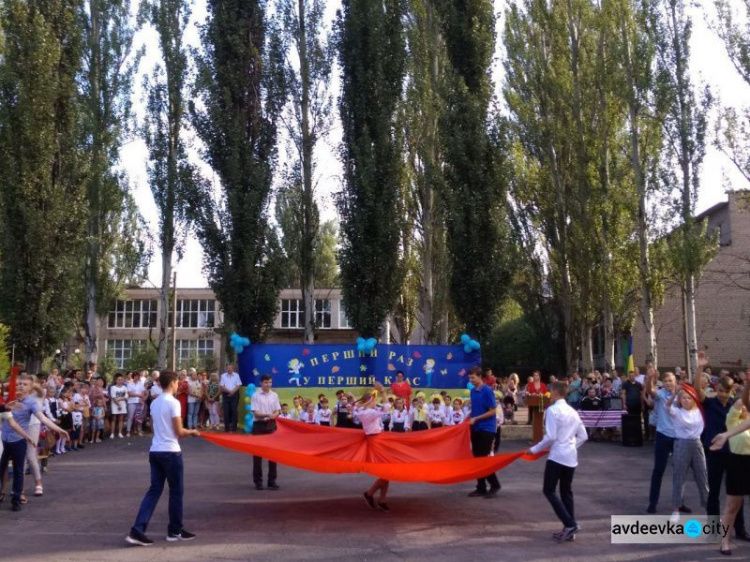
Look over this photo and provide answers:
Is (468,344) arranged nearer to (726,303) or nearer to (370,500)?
(370,500)

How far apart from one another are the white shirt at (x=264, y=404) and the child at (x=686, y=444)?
6.11m

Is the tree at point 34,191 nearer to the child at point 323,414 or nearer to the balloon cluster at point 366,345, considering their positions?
the child at point 323,414

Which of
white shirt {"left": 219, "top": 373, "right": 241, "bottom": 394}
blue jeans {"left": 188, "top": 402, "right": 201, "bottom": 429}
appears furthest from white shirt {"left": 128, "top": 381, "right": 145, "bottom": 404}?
white shirt {"left": 219, "top": 373, "right": 241, "bottom": 394}

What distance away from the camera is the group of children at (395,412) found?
1809cm

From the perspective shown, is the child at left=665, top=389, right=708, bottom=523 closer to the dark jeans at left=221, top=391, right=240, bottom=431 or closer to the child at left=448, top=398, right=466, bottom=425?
the child at left=448, top=398, right=466, bottom=425

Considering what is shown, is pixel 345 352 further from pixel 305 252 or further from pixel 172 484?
pixel 172 484

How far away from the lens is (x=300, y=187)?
25.7m

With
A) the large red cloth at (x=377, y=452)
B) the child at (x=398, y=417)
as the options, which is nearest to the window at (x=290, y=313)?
the child at (x=398, y=417)

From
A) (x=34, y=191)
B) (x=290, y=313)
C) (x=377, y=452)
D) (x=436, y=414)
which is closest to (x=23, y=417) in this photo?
(x=377, y=452)

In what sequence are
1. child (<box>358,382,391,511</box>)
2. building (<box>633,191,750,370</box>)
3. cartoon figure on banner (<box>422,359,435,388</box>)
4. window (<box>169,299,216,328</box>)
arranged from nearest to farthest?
child (<box>358,382,391,511</box>) → cartoon figure on banner (<box>422,359,435,388</box>) → building (<box>633,191,750,370</box>) → window (<box>169,299,216,328</box>)

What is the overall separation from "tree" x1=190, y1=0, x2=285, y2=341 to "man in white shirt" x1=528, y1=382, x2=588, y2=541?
15.5 metres

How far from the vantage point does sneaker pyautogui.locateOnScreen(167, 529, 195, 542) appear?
8.52 m

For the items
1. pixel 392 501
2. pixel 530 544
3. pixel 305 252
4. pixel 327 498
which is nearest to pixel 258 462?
pixel 327 498

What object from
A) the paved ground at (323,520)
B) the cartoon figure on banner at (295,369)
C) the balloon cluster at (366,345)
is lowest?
the paved ground at (323,520)
